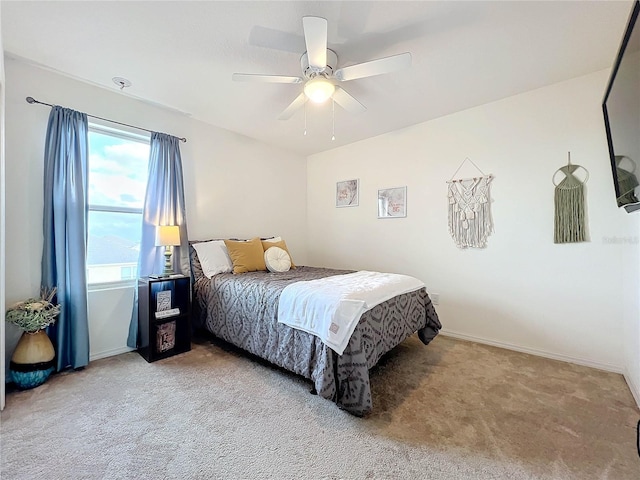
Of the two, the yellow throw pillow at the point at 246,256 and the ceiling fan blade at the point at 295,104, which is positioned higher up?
the ceiling fan blade at the point at 295,104

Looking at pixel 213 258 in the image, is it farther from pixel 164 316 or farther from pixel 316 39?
pixel 316 39

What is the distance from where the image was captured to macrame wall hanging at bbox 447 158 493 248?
308cm

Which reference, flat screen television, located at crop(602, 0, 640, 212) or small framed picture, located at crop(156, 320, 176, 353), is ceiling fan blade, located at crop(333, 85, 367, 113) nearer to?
flat screen television, located at crop(602, 0, 640, 212)

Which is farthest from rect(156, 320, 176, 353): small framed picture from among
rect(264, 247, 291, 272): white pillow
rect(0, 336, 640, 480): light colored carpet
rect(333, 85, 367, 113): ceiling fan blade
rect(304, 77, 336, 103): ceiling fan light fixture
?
rect(333, 85, 367, 113): ceiling fan blade

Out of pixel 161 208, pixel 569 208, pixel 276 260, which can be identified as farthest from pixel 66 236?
pixel 569 208

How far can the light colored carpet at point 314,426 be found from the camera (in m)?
1.42

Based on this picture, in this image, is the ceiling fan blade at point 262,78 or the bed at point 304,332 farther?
the ceiling fan blade at point 262,78

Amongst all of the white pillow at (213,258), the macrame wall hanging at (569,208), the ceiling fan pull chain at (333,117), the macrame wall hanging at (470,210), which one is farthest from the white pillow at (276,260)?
the macrame wall hanging at (569,208)

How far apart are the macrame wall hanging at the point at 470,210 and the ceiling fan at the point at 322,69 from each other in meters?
1.58

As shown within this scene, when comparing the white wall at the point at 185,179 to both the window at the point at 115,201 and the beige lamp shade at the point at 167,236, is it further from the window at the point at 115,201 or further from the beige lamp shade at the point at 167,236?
the beige lamp shade at the point at 167,236

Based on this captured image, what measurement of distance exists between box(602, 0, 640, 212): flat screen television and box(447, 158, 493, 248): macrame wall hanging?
112cm

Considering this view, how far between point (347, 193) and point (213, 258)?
2.19 metres

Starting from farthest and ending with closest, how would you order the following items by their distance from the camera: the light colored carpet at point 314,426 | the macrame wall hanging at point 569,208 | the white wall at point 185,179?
the macrame wall hanging at point 569,208 < the white wall at point 185,179 < the light colored carpet at point 314,426

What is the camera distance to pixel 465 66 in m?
2.37
